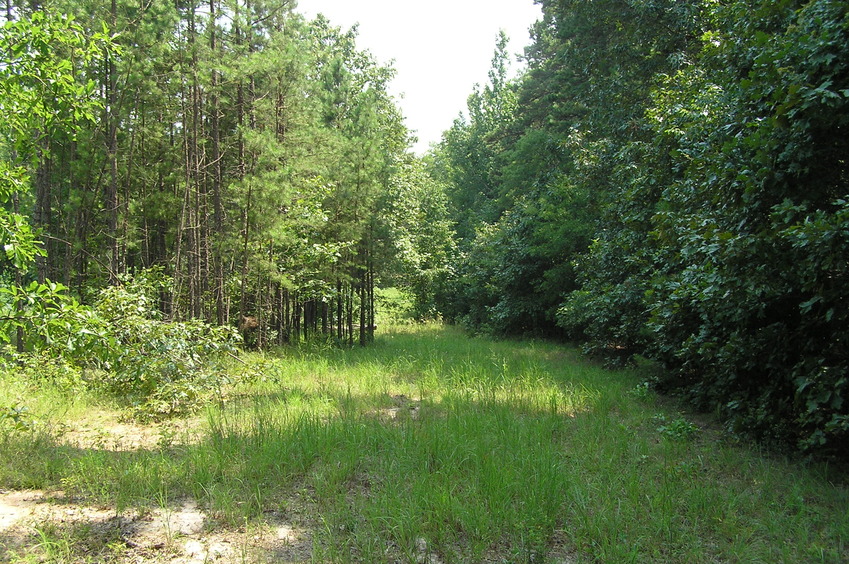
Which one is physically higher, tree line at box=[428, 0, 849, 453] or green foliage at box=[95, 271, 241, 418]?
tree line at box=[428, 0, 849, 453]

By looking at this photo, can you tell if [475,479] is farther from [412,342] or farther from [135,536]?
[412,342]

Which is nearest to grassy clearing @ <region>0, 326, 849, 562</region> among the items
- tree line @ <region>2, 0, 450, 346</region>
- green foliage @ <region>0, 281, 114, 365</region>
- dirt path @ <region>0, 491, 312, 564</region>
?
dirt path @ <region>0, 491, 312, 564</region>

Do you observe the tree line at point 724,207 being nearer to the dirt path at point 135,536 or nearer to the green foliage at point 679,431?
the green foliage at point 679,431

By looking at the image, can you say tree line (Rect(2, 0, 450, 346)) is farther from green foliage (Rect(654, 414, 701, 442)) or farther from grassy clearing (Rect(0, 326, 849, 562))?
green foliage (Rect(654, 414, 701, 442))

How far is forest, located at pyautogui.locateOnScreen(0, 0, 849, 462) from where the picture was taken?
14.8 ft

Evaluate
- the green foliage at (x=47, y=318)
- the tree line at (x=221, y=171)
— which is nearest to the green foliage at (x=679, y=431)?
the green foliage at (x=47, y=318)

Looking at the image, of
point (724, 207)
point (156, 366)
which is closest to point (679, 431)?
point (724, 207)

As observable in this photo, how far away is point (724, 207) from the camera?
17.6 feet

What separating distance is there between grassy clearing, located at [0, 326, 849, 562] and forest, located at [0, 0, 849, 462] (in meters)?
0.84

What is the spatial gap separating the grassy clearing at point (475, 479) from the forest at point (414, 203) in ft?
2.77

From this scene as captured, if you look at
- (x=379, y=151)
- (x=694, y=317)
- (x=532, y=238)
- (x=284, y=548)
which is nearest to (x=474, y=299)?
(x=532, y=238)

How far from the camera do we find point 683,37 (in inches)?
408

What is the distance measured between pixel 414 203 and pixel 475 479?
513 inches

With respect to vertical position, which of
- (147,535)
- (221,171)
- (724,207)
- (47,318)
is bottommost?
(147,535)
